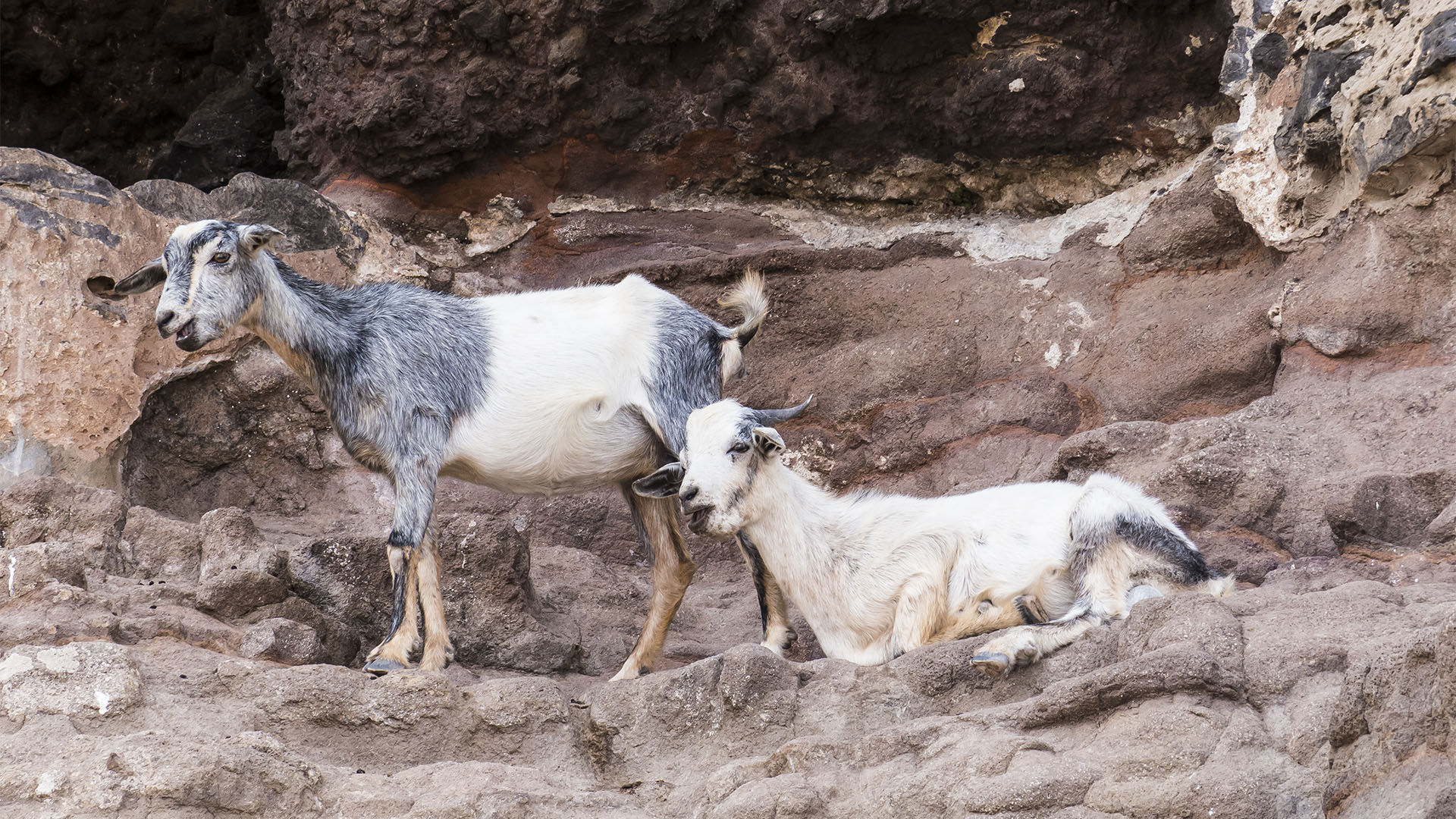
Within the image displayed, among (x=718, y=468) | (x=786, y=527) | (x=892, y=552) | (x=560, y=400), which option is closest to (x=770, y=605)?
(x=786, y=527)

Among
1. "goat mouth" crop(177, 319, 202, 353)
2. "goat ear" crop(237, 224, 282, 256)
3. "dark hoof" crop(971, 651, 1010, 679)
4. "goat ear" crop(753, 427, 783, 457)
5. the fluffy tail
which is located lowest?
"dark hoof" crop(971, 651, 1010, 679)

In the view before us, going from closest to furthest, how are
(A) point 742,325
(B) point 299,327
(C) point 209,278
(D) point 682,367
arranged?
(C) point 209,278 < (B) point 299,327 < (D) point 682,367 < (A) point 742,325

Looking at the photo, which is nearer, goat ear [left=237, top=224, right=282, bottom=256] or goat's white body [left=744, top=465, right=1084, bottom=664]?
goat's white body [left=744, top=465, right=1084, bottom=664]

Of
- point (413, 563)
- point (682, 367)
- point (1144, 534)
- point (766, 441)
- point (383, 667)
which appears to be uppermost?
point (682, 367)

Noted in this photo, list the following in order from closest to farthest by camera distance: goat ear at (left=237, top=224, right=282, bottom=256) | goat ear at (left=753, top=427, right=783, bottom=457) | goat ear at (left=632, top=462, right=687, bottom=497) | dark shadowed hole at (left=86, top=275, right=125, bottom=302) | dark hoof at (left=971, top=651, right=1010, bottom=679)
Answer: dark hoof at (left=971, top=651, right=1010, bottom=679)
goat ear at (left=753, top=427, right=783, bottom=457)
goat ear at (left=632, top=462, right=687, bottom=497)
goat ear at (left=237, top=224, right=282, bottom=256)
dark shadowed hole at (left=86, top=275, right=125, bottom=302)

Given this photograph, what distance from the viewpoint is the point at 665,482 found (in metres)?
5.82

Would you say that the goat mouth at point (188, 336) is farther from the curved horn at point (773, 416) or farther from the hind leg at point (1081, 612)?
the hind leg at point (1081, 612)

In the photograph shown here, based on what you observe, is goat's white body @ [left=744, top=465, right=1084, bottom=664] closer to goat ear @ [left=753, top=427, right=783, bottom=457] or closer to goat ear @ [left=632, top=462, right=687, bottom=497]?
goat ear @ [left=753, top=427, right=783, bottom=457]

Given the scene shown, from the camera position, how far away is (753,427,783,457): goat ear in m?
5.69

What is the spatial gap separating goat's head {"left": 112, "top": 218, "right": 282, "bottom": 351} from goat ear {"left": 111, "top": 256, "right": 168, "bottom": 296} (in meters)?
0.05

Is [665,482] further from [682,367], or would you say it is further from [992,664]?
[992,664]

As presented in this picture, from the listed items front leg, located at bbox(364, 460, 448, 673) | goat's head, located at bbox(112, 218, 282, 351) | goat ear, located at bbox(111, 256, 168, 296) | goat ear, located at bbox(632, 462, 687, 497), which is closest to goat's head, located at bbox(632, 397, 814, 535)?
goat ear, located at bbox(632, 462, 687, 497)

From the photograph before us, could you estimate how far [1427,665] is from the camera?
362 cm

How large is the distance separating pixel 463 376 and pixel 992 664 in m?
2.55
